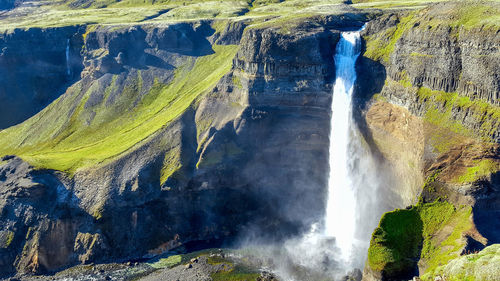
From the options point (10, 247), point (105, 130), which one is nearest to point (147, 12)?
point (105, 130)

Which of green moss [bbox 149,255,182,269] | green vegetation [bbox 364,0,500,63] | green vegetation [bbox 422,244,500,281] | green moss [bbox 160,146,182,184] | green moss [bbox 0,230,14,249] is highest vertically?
green vegetation [bbox 364,0,500,63]

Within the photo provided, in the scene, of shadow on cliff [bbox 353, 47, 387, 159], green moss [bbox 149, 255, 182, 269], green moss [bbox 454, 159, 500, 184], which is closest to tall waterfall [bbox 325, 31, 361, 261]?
shadow on cliff [bbox 353, 47, 387, 159]

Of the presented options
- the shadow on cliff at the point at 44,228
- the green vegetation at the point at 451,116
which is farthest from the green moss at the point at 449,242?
the shadow on cliff at the point at 44,228

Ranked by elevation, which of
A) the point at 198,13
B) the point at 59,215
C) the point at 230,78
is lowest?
the point at 59,215

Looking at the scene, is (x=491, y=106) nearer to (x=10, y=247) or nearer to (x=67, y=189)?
(x=67, y=189)

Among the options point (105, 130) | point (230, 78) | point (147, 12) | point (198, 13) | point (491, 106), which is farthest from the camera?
point (147, 12)

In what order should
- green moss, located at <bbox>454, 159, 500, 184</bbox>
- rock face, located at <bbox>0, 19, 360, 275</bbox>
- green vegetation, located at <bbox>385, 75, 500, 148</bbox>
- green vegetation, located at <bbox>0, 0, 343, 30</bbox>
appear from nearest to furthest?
green moss, located at <bbox>454, 159, 500, 184</bbox> → green vegetation, located at <bbox>385, 75, 500, 148</bbox> → rock face, located at <bbox>0, 19, 360, 275</bbox> → green vegetation, located at <bbox>0, 0, 343, 30</bbox>

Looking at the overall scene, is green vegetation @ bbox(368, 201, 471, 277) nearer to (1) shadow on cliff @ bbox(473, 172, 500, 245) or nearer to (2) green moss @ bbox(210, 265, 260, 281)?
(1) shadow on cliff @ bbox(473, 172, 500, 245)

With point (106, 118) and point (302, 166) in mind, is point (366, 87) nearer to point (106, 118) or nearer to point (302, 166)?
point (302, 166)

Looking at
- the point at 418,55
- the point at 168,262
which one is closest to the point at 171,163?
the point at 168,262
